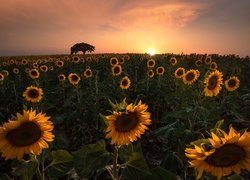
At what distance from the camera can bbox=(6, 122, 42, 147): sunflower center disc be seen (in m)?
3.11

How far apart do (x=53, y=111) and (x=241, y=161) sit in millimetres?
Answer: 8572

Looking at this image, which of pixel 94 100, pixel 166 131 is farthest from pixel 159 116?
pixel 166 131

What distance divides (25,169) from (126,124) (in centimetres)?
117

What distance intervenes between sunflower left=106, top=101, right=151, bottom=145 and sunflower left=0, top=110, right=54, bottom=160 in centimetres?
70

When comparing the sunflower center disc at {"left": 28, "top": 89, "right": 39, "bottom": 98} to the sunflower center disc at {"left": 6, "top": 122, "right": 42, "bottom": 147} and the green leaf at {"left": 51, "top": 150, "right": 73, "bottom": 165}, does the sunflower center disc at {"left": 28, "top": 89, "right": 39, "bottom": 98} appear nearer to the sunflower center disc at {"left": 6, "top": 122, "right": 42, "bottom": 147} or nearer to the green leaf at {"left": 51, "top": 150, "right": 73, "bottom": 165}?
the green leaf at {"left": 51, "top": 150, "right": 73, "bottom": 165}

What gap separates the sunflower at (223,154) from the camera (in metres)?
2.36

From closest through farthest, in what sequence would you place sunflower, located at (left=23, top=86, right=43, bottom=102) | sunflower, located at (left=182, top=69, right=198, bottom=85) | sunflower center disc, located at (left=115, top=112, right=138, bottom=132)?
1. sunflower center disc, located at (left=115, top=112, right=138, bottom=132)
2. sunflower, located at (left=23, top=86, right=43, bottom=102)
3. sunflower, located at (left=182, top=69, right=198, bottom=85)

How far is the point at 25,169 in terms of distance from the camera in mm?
2984

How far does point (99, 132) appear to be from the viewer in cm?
782

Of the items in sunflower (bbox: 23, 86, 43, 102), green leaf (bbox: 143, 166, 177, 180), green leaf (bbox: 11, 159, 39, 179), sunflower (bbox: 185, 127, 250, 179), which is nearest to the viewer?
sunflower (bbox: 185, 127, 250, 179)

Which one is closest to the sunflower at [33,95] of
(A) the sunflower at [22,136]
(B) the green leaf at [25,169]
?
(A) the sunflower at [22,136]

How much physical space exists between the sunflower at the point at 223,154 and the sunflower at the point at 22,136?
1513 millimetres

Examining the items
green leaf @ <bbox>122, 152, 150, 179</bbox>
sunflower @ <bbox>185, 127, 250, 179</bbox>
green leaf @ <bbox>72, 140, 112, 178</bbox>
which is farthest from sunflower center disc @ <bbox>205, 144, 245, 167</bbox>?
green leaf @ <bbox>72, 140, 112, 178</bbox>

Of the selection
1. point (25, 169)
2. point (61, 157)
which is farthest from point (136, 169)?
point (25, 169)
